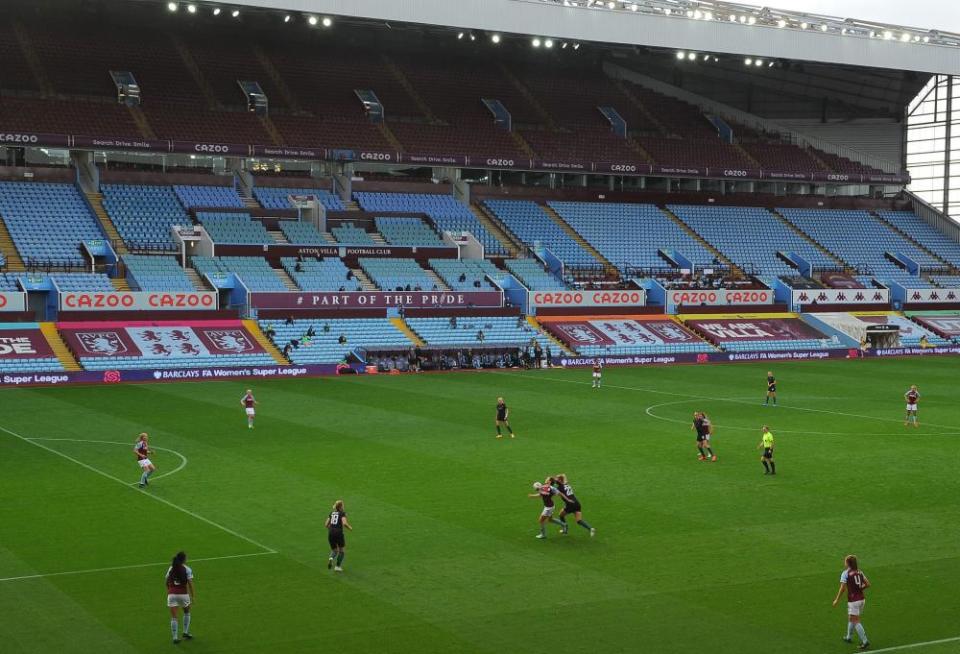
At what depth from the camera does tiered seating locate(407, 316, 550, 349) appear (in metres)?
64.5

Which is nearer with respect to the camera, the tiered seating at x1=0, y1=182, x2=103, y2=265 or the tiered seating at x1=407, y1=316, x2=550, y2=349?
the tiered seating at x1=407, y1=316, x2=550, y2=349

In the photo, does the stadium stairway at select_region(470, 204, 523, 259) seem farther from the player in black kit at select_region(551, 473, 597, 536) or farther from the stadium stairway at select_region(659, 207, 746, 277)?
the player in black kit at select_region(551, 473, 597, 536)

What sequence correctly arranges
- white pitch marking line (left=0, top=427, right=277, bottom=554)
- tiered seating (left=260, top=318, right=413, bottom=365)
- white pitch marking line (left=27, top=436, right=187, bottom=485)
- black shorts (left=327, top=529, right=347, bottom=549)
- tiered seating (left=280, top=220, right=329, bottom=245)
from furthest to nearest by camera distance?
tiered seating (left=280, top=220, right=329, bottom=245), tiered seating (left=260, top=318, right=413, bottom=365), white pitch marking line (left=27, top=436, right=187, bottom=485), white pitch marking line (left=0, top=427, right=277, bottom=554), black shorts (left=327, top=529, right=347, bottom=549)

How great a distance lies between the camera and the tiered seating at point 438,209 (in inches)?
3098

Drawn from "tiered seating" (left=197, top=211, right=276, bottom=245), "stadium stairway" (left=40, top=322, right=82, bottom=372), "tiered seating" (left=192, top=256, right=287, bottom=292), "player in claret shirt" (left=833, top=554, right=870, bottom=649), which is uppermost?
"tiered seating" (left=197, top=211, right=276, bottom=245)

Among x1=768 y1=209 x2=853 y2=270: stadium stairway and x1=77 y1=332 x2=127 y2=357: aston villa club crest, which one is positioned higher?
x1=768 y1=209 x2=853 y2=270: stadium stairway

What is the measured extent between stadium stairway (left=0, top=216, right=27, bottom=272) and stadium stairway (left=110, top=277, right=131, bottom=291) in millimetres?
4597

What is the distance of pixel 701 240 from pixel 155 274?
39.8 meters

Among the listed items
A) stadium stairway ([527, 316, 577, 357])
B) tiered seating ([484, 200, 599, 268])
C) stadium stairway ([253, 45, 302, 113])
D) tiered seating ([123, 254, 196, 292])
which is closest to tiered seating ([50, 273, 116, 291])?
tiered seating ([123, 254, 196, 292])

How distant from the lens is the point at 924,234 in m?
92.9

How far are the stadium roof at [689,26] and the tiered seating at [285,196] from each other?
13.4m

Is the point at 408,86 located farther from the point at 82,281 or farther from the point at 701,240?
the point at 82,281

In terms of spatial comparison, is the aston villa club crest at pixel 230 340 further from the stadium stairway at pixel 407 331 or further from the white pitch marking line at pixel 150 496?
the white pitch marking line at pixel 150 496

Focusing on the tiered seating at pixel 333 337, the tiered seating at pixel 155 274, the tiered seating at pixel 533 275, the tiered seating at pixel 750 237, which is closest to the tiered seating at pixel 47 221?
the tiered seating at pixel 155 274
